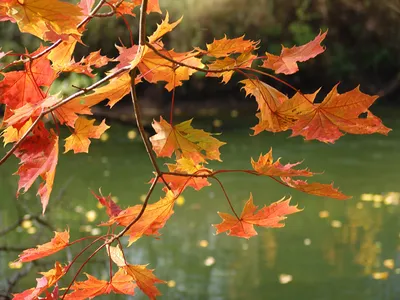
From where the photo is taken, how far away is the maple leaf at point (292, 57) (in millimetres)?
724

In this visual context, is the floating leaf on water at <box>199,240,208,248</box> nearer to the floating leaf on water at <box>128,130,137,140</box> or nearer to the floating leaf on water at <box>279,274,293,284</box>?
the floating leaf on water at <box>279,274,293,284</box>

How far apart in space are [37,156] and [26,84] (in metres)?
0.09

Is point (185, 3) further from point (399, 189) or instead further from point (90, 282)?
point (90, 282)

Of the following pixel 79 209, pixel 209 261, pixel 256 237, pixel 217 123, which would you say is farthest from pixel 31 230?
pixel 217 123

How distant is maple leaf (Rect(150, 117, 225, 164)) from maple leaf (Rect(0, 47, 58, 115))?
5.4 inches

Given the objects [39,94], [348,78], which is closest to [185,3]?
[348,78]

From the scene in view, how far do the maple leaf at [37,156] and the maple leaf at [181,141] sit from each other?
99 mm

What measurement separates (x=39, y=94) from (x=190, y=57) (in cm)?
18

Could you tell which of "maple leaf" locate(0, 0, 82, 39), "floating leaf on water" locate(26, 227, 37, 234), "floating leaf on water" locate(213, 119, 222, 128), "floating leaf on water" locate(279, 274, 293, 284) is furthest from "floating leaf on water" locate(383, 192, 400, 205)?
"maple leaf" locate(0, 0, 82, 39)

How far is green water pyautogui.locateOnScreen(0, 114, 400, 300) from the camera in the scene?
316 centimetres

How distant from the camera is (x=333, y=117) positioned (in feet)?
2.31

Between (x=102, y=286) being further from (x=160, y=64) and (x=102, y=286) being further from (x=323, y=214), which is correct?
(x=323, y=214)

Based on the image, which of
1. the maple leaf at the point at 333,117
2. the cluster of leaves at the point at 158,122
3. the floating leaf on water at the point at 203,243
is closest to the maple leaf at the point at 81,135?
the cluster of leaves at the point at 158,122

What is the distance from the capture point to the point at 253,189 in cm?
496
